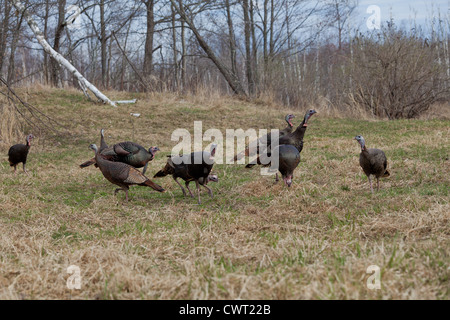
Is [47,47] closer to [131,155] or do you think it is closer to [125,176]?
[131,155]

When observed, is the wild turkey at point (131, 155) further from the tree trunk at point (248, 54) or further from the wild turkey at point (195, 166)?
the tree trunk at point (248, 54)

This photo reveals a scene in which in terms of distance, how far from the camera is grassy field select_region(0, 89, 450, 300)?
2852 millimetres

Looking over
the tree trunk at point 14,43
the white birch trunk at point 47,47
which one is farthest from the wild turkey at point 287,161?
the tree trunk at point 14,43

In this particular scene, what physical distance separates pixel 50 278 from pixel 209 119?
38.2 ft

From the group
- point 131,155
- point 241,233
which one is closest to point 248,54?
point 131,155

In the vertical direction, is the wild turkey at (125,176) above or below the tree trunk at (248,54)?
below

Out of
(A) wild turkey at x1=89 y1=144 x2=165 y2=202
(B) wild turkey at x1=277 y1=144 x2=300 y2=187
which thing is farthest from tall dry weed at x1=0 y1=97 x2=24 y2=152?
(B) wild turkey at x1=277 y1=144 x2=300 y2=187

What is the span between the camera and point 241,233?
4176 millimetres

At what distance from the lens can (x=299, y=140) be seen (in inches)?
284

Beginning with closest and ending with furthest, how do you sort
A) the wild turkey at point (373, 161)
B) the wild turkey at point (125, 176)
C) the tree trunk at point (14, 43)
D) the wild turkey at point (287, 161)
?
1. the wild turkey at point (373, 161)
2. the wild turkey at point (125, 176)
3. the wild turkey at point (287, 161)
4. the tree trunk at point (14, 43)

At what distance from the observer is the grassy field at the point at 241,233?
9.36 feet
